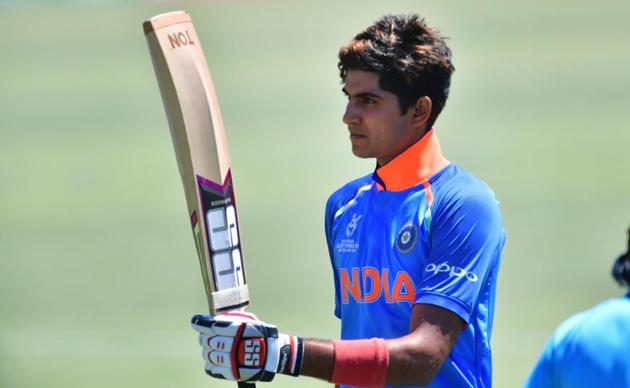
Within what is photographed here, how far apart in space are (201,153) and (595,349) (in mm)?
1309

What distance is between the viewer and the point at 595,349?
222 cm

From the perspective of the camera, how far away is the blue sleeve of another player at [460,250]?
297 centimetres

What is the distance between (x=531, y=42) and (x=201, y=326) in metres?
10.2

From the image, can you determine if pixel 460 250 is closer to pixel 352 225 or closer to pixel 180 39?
pixel 352 225

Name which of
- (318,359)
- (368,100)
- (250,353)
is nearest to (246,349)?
(250,353)

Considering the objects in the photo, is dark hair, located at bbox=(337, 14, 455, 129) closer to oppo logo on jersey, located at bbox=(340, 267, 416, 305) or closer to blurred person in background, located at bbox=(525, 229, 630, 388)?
oppo logo on jersey, located at bbox=(340, 267, 416, 305)

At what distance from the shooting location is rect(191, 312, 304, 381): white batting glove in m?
2.85

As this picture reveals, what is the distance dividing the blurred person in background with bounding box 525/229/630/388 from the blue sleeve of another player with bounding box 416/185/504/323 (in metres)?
0.68

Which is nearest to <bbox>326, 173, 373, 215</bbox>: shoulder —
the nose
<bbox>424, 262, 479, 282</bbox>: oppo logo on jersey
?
the nose

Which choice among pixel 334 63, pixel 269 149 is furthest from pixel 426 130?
pixel 334 63

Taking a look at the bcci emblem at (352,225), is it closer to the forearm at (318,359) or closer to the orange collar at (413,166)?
the orange collar at (413,166)

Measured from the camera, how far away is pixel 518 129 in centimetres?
1009

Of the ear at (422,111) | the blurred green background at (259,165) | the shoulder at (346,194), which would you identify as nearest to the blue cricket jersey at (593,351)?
the ear at (422,111)

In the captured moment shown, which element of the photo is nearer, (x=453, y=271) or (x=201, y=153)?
(x=453, y=271)
